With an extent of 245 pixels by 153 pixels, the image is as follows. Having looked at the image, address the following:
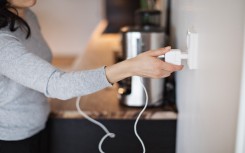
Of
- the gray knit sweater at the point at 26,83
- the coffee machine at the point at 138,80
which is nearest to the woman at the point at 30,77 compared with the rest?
the gray knit sweater at the point at 26,83

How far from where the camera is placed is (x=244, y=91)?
0.52 metres

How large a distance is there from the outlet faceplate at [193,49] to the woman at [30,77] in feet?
0.16

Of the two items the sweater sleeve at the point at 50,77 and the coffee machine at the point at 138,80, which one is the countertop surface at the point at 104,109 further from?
the sweater sleeve at the point at 50,77

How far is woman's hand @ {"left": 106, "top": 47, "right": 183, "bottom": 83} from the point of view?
684 mm

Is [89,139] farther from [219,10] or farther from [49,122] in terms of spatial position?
[219,10]

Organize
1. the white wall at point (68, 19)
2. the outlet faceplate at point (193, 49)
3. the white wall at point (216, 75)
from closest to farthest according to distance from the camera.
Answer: the white wall at point (216, 75) → the outlet faceplate at point (193, 49) → the white wall at point (68, 19)

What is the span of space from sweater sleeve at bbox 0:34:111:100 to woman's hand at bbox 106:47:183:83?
0.03 m

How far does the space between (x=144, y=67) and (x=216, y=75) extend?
0.16m

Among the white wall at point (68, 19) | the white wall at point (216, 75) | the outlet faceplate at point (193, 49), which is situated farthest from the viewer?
the white wall at point (68, 19)

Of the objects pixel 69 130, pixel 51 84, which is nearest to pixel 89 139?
pixel 69 130

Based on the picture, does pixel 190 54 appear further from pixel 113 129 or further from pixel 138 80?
pixel 113 129

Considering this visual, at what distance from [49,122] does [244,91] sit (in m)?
0.74

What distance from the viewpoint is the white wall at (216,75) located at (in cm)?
61

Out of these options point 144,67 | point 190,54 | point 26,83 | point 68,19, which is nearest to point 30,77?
point 26,83
